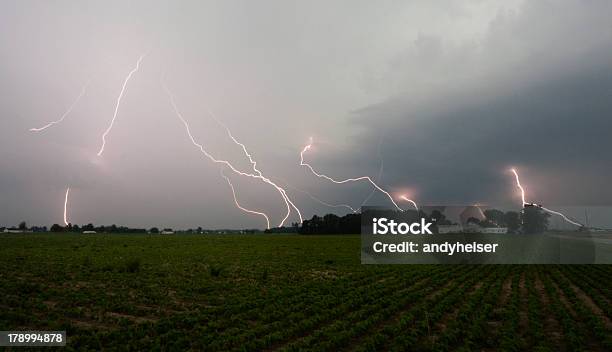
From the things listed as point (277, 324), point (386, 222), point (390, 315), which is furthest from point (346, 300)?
point (386, 222)

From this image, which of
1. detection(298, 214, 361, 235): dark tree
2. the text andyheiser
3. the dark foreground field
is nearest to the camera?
the dark foreground field

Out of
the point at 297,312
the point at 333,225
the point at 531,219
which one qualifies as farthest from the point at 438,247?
the point at 333,225

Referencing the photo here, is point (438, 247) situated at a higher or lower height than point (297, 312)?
higher

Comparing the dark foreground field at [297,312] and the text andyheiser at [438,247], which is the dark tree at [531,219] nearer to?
the text andyheiser at [438,247]

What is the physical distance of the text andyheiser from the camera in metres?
41.7

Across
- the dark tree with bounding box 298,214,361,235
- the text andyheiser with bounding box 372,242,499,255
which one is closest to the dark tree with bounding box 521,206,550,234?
the text andyheiser with bounding box 372,242,499,255

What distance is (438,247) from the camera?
41.3m

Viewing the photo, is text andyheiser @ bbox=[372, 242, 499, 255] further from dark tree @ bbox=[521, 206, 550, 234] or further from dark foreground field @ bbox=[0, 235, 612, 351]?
dark tree @ bbox=[521, 206, 550, 234]

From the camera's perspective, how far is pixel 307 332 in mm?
12742

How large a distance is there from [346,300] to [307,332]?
5941mm

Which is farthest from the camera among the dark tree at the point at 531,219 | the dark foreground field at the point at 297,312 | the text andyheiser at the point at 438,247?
the dark tree at the point at 531,219

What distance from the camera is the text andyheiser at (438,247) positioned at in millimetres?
41656

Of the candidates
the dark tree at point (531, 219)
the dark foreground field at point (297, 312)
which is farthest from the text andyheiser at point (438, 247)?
the dark tree at point (531, 219)

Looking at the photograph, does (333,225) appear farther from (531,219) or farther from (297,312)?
(297,312)
